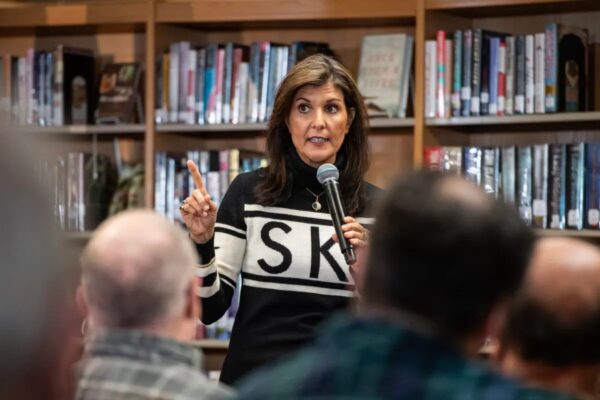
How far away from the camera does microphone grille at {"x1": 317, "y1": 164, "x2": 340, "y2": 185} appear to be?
91.8 inches

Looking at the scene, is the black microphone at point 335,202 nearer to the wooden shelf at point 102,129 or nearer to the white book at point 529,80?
the white book at point 529,80

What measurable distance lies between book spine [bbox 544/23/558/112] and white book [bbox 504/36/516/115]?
0.12 metres

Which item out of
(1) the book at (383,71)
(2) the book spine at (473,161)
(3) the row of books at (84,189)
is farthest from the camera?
(3) the row of books at (84,189)

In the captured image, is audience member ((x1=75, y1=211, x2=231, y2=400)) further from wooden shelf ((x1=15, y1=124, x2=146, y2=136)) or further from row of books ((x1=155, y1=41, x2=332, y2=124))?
wooden shelf ((x1=15, y1=124, x2=146, y2=136))

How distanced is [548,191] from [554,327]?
2.62 meters

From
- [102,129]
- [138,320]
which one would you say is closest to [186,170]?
[102,129]

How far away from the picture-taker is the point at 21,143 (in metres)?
0.43

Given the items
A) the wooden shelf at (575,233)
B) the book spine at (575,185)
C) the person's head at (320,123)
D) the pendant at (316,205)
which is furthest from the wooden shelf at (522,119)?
the pendant at (316,205)

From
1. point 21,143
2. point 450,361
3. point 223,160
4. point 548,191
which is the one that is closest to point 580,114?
point 548,191

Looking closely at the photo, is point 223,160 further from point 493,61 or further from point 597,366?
point 597,366

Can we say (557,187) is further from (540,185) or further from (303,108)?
(303,108)

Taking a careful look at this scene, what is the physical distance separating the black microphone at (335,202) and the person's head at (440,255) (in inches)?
47.8

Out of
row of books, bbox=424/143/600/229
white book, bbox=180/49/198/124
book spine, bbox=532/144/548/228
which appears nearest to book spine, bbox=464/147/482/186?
row of books, bbox=424/143/600/229

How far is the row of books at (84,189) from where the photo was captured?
13.5ft
